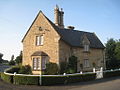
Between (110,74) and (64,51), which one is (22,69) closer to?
(64,51)

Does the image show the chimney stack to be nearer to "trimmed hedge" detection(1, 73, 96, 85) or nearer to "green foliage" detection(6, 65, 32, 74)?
"green foliage" detection(6, 65, 32, 74)

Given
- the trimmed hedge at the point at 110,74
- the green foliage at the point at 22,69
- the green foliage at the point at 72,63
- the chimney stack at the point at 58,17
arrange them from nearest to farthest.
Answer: the trimmed hedge at the point at 110,74
the green foliage at the point at 22,69
the green foliage at the point at 72,63
the chimney stack at the point at 58,17

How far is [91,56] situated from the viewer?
35.2m

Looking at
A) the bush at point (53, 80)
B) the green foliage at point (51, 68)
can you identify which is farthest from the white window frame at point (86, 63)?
the bush at point (53, 80)

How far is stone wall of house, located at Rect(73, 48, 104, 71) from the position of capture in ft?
106

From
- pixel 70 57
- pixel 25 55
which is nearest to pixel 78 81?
pixel 70 57

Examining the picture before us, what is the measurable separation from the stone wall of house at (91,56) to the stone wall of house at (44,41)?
4574 mm

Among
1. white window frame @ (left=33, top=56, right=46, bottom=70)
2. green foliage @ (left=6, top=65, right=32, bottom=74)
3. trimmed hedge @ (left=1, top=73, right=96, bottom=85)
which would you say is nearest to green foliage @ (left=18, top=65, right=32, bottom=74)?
green foliage @ (left=6, top=65, right=32, bottom=74)

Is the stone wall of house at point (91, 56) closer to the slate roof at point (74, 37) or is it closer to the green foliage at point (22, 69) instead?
the slate roof at point (74, 37)

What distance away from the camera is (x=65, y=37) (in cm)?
3155

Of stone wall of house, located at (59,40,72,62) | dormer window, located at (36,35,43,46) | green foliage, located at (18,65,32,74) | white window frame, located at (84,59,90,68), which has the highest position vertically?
dormer window, located at (36,35,43,46)

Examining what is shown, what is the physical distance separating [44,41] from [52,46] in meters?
1.82

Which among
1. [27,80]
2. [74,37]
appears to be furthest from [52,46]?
[27,80]

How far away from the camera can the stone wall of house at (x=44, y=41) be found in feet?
94.4
